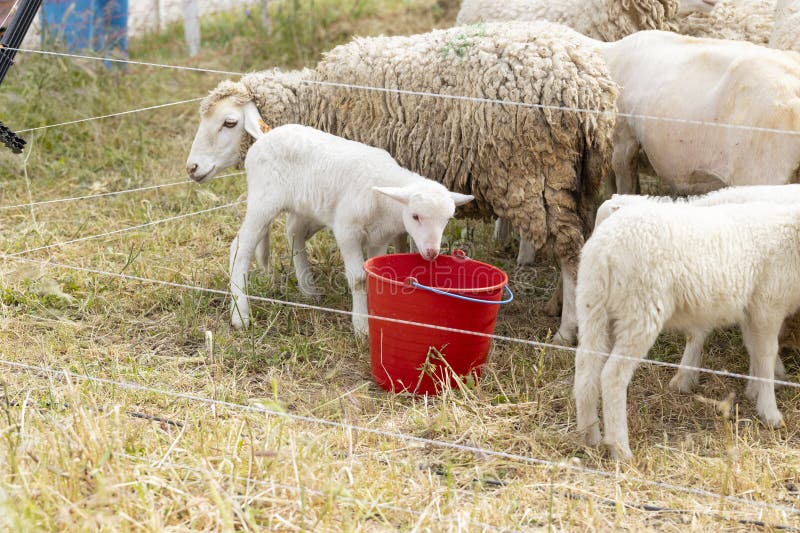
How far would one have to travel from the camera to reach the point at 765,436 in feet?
12.1

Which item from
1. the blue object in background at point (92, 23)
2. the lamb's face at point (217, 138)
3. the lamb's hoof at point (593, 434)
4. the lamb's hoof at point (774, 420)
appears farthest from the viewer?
the blue object in background at point (92, 23)

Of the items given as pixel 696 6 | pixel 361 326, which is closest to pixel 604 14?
pixel 696 6

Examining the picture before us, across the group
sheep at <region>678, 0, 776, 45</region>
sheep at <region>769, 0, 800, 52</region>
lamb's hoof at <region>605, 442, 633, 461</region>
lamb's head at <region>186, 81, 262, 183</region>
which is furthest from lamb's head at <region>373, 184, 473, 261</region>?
sheep at <region>678, 0, 776, 45</region>

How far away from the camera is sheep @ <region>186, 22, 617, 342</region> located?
4.35 metres

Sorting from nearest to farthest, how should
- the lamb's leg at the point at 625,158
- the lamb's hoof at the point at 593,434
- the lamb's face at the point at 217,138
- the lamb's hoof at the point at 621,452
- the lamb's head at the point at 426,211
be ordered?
the lamb's hoof at the point at 621,452
the lamb's hoof at the point at 593,434
the lamb's head at the point at 426,211
the lamb's leg at the point at 625,158
the lamb's face at the point at 217,138

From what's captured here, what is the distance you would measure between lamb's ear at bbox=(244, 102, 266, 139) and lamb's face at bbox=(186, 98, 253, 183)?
0.03 metres

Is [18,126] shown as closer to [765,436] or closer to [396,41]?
[396,41]

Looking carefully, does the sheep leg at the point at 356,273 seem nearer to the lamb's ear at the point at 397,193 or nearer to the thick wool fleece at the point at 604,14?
the lamb's ear at the point at 397,193

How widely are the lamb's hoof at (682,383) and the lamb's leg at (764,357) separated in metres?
0.28

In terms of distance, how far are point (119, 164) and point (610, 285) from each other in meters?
4.56

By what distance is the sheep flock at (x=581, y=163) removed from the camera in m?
3.37

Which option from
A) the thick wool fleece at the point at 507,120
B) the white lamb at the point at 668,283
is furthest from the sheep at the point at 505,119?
the white lamb at the point at 668,283

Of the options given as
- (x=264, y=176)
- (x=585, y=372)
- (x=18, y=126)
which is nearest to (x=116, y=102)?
(x=18, y=126)

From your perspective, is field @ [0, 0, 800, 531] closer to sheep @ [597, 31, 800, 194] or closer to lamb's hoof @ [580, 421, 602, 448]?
lamb's hoof @ [580, 421, 602, 448]
